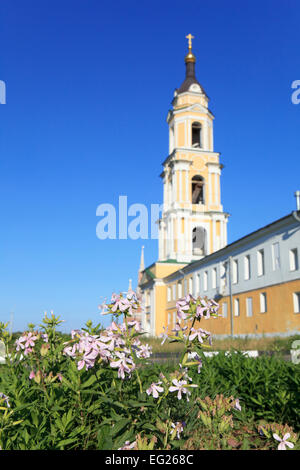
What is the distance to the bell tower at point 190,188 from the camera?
168 feet

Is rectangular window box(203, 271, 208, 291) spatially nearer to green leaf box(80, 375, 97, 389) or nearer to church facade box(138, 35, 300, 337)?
church facade box(138, 35, 300, 337)

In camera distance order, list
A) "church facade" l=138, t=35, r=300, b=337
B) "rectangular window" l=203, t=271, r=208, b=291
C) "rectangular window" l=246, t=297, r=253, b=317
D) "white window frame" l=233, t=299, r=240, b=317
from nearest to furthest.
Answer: "rectangular window" l=246, t=297, r=253, b=317 < "white window frame" l=233, t=299, r=240, b=317 < "church facade" l=138, t=35, r=300, b=337 < "rectangular window" l=203, t=271, r=208, b=291

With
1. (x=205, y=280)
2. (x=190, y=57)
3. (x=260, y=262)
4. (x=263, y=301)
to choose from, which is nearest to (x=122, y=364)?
(x=263, y=301)

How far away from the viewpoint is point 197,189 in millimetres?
54688

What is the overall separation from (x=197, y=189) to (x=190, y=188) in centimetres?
298

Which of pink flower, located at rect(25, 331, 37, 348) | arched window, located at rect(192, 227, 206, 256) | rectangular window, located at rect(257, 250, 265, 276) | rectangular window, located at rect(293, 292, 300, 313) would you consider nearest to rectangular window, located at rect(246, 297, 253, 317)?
rectangular window, located at rect(257, 250, 265, 276)

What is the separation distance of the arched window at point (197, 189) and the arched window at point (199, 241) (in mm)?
4067

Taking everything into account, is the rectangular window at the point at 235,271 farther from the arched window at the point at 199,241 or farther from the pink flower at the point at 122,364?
the pink flower at the point at 122,364

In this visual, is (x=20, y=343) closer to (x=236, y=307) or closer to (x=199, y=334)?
(x=199, y=334)

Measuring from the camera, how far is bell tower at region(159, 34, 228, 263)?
5122 cm

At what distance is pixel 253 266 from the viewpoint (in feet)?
102

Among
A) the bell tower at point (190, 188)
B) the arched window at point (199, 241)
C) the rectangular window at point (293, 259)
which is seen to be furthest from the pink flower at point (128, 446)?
the arched window at point (199, 241)
